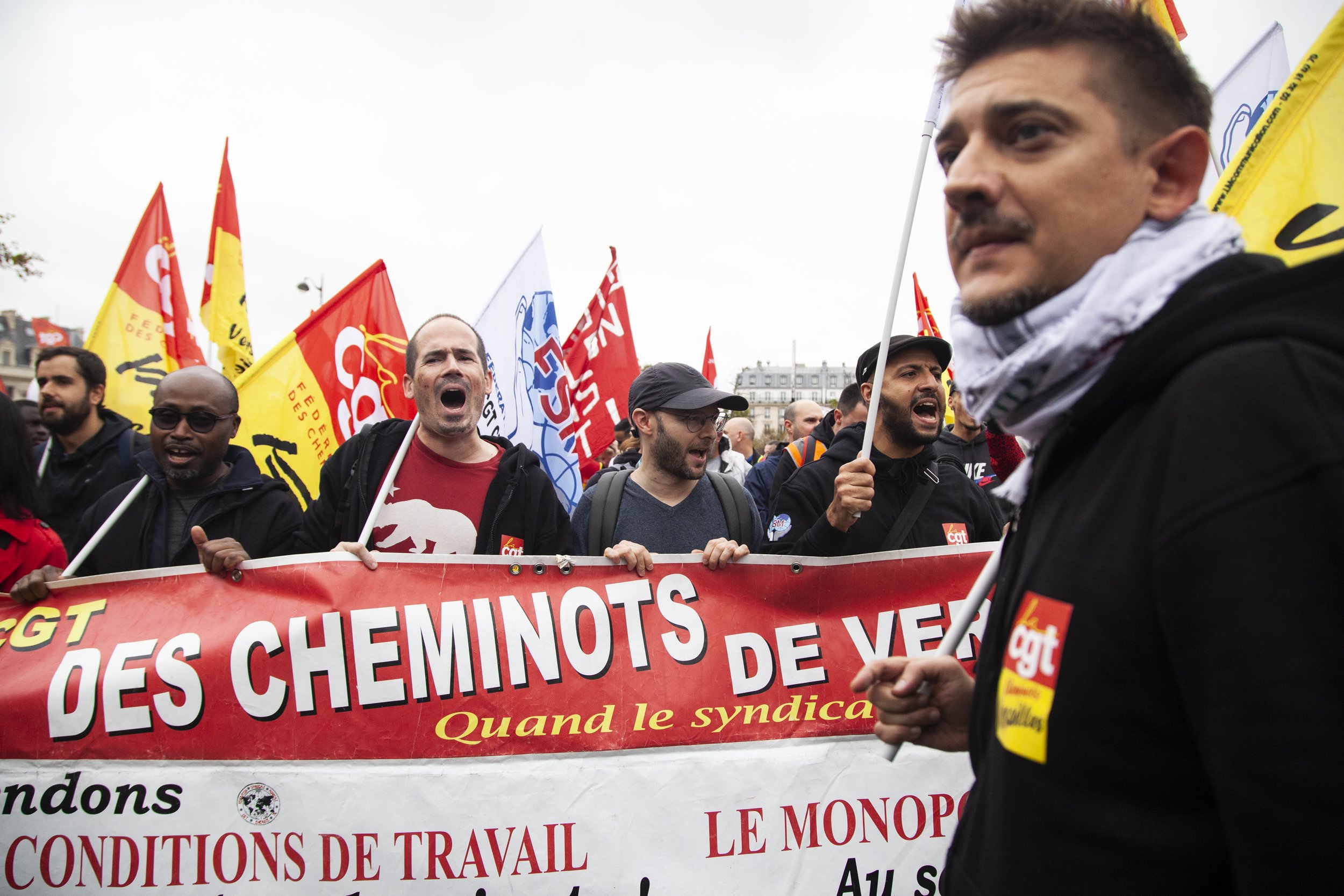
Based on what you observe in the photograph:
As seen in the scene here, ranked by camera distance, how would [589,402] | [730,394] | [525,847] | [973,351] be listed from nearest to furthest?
[973,351]
[525,847]
[730,394]
[589,402]

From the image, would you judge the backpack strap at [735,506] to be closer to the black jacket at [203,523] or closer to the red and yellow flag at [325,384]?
the black jacket at [203,523]

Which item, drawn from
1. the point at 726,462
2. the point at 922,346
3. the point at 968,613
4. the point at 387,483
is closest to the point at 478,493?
the point at 387,483

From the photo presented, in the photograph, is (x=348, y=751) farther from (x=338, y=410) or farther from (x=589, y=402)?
(x=589, y=402)

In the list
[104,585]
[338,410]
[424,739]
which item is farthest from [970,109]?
[338,410]

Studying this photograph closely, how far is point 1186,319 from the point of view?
0.90 m

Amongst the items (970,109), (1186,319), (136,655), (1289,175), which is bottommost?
(136,655)

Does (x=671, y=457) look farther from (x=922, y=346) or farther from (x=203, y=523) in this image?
(x=203, y=523)

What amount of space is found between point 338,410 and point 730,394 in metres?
2.48

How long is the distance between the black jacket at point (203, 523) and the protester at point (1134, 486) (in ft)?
10.1

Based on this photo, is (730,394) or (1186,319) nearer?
(1186,319)

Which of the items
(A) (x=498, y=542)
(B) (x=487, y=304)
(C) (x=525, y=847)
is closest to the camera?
(C) (x=525, y=847)

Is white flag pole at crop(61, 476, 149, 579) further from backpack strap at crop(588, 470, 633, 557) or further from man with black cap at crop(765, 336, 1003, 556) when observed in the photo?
man with black cap at crop(765, 336, 1003, 556)

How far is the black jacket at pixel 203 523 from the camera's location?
3.40 meters

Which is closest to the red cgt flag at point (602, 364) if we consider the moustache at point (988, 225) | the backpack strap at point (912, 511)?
the backpack strap at point (912, 511)
